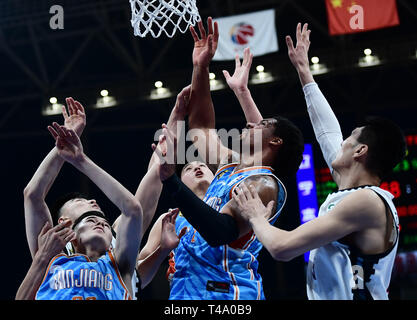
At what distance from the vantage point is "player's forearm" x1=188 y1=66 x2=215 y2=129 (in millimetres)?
3477

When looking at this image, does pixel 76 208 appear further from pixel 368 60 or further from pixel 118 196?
pixel 368 60

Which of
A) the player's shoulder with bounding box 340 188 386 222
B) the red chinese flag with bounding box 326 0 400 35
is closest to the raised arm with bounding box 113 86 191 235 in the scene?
the player's shoulder with bounding box 340 188 386 222

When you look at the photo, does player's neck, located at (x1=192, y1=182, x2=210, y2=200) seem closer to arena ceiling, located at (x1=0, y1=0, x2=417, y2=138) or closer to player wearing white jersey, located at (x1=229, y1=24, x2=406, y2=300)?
player wearing white jersey, located at (x1=229, y1=24, x2=406, y2=300)

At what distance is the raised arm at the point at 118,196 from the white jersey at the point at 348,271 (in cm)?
89

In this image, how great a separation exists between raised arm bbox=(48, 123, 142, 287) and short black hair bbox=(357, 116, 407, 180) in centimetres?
112

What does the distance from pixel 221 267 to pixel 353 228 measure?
0.75 m

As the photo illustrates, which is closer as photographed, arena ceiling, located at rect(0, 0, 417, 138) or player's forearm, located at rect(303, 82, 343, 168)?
player's forearm, located at rect(303, 82, 343, 168)

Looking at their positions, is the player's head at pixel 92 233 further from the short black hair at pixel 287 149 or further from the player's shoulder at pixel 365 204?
the player's shoulder at pixel 365 204

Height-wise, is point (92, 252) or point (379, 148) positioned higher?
point (379, 148)

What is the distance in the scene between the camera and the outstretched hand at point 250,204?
2557 mm

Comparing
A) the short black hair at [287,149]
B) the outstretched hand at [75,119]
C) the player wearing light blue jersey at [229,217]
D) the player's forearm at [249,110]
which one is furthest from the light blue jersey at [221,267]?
the outstretched hand at [75,119]

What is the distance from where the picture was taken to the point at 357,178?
104 inches

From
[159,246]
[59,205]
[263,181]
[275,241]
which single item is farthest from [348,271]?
[59,205]
